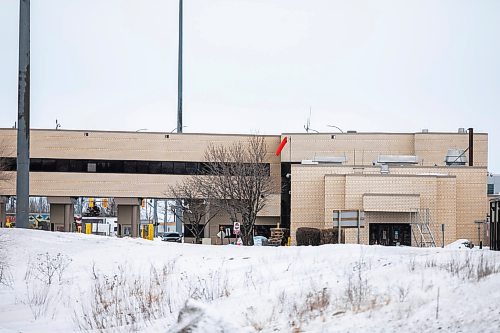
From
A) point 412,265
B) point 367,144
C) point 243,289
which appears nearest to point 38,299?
point 243,289

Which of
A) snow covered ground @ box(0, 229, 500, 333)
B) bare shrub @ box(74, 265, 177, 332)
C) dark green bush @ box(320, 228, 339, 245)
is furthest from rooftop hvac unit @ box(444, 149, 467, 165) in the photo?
bare shrub @ box(74, 265, 177, 332)

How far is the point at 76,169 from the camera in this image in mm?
71625

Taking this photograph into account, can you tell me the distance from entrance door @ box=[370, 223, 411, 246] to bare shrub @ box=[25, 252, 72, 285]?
27520mm

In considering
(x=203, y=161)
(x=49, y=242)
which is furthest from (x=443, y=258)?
(x=203, y=161)

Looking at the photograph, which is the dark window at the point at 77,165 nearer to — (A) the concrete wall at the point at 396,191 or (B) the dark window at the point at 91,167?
(B) the dark window at the point at 91,167

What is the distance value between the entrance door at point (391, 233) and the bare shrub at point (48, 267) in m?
27.5

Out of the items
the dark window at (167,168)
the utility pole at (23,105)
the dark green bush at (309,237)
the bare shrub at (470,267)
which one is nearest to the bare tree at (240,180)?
the dark window at (167,168)

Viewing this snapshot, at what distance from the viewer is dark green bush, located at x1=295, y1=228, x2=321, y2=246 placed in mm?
48688

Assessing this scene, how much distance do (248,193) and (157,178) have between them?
1234 cm

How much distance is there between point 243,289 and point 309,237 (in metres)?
31.2

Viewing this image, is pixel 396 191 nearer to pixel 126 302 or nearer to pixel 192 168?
pixel 192 168

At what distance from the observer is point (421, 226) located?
5331 centimetres

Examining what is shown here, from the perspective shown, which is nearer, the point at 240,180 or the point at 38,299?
the point at 38,299

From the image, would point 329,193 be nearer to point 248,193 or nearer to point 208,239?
point 248,193
